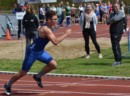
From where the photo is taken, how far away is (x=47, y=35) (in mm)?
10227

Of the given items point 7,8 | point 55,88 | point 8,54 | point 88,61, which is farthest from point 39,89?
point 7,8

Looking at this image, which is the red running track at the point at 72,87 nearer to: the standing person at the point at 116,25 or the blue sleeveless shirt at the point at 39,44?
the blue sleeveless shirt at the point at 39,44

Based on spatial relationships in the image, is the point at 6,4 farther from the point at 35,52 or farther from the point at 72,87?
the point at 35,52

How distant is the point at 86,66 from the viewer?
602 inches

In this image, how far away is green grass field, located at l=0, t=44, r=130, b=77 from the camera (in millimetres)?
13956

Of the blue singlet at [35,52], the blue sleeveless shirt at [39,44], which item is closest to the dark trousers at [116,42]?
the blue singlet at [35,52]

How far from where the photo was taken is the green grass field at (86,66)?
13956 mm

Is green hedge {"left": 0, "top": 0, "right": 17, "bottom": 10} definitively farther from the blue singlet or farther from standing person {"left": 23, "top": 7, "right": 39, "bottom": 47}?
the blue singlet

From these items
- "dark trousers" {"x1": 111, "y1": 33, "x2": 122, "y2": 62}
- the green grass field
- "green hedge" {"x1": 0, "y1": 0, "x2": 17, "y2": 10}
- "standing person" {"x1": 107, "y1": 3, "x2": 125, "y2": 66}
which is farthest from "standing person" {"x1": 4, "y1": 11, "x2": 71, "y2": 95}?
"green hedge" {"x1": 0, "y1": 0, "x2": 17, "y2": 10}

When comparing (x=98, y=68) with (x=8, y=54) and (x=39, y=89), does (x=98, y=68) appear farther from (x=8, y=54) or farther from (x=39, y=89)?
(x=8, y=54)

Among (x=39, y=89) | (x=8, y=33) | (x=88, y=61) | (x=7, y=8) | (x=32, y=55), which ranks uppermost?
(x=32, y=55)

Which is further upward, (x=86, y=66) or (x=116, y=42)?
(x=116, y=42)

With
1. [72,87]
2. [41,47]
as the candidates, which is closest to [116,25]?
[72,87]

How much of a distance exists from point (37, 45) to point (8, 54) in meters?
9.68
